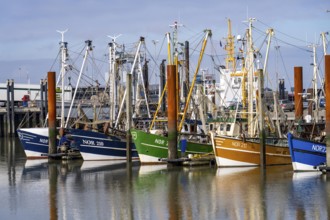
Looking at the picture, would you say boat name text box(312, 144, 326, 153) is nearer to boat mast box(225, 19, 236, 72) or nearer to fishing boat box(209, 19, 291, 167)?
fishing boat box(209, 19, 291, 167)

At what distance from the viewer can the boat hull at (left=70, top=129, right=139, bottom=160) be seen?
45.5m

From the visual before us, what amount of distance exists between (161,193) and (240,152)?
945cm

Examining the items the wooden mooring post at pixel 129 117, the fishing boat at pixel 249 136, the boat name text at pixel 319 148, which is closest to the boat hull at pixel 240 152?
the fishing boat at pixel 249 136

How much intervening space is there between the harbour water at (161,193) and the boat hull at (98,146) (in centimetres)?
290

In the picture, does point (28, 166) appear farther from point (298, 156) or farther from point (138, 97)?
point (298, 156)

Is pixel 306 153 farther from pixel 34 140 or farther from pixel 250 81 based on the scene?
pixel 34 140

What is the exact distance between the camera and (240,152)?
39.4 metres

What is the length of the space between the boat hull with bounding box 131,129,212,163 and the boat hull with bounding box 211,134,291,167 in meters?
3.16

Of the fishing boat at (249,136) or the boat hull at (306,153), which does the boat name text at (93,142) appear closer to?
the fishing boat at (249,136)

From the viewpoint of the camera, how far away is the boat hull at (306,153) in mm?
35344

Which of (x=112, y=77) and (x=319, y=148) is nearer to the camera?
(x=319, y=148)

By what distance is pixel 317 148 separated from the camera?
35.4 m

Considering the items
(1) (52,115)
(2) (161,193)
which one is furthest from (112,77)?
(2) (161,193)

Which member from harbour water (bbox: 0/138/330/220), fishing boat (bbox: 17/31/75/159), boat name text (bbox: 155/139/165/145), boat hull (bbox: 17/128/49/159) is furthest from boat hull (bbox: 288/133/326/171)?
boat hull (bbox: 17/128/49/159)
